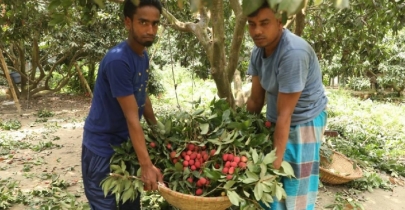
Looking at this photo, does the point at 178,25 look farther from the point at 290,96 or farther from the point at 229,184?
the point at 229,184

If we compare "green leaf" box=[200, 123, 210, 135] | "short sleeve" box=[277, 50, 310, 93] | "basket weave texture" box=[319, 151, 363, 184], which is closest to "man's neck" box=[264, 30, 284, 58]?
"short sleeve" box=[277, 50, 310, 93]

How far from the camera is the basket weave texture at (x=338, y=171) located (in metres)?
3.42

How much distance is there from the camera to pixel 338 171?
371 cm

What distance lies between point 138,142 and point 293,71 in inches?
30.0

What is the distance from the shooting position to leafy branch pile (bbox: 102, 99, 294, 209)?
1.45 meters

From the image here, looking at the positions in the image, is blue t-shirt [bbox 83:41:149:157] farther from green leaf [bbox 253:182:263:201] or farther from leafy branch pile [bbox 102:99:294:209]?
green leaf [bbox 253:182:263:201]

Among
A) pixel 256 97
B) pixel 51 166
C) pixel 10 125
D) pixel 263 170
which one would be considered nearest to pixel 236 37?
pixel 256 97

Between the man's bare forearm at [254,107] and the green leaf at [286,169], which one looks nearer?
the green leaf at [286,169]

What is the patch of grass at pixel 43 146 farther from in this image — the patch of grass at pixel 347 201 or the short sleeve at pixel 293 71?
the short sleeve at pixel 293 71

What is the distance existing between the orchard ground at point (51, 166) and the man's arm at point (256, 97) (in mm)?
1597

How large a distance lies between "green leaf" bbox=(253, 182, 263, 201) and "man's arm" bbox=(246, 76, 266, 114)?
26.3 inches

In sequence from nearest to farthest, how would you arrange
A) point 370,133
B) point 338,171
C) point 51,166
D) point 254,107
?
point 254,107
point 338,171
point 51,166
point 370,133

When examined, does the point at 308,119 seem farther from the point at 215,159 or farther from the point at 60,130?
the point at 60,130

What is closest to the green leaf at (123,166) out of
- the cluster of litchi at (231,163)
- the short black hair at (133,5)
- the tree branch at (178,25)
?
the cluster of litchi at (231,163)
